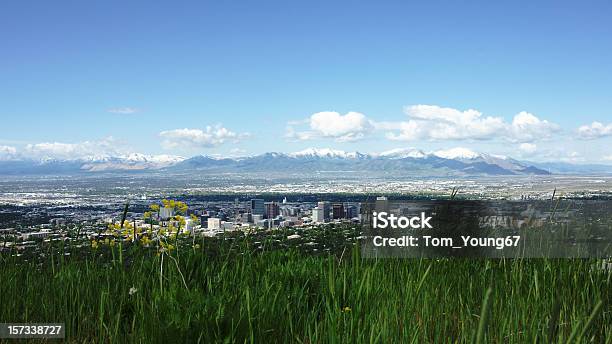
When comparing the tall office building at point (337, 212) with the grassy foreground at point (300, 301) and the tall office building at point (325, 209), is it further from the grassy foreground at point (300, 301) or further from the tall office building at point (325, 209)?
the grassy foreground at point (300, 301)

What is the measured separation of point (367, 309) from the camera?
2938 mm

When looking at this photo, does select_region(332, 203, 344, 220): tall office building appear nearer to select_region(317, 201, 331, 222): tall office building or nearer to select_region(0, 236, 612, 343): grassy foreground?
select_region(317, 201, 331, 222): tall office building

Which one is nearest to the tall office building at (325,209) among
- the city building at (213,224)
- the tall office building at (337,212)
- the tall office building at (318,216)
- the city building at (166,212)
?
the tall office building at (318,216)

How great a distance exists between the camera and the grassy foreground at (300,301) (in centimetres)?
261

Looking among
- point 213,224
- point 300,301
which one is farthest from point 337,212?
point 300,301

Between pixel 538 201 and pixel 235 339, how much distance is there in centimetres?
326

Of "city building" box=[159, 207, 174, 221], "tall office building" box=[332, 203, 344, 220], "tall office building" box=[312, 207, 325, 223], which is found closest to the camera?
"city building" box=[159, 207, 174, 221]

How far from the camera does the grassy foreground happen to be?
261cm

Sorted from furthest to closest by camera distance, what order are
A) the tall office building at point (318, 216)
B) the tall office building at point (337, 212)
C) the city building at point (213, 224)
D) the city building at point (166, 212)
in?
the tall office building at point (318, 216)
the tall office building at point (337, 212)
the city building at point (213, 224)
the city building at point (166, 212)

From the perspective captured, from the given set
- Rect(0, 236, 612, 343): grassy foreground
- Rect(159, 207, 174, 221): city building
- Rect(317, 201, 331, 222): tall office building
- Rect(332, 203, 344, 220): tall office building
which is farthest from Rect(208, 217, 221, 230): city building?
Rect(317, 201, 331, 222): tall office building

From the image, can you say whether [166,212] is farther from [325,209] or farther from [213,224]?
[325,209]

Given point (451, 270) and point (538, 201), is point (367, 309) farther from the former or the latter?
point (538, 201)

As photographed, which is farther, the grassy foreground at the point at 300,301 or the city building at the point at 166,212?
the city building at the point at 166,212

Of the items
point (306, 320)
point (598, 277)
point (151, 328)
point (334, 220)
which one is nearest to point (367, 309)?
point (306, 320)
